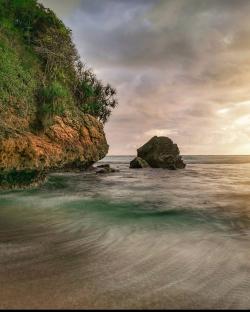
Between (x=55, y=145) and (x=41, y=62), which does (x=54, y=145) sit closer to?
(x=55, y=145)

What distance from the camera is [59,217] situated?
344 inches

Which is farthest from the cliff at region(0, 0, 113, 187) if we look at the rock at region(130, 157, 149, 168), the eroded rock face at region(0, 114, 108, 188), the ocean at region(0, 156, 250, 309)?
the rock at region(130, 157, 149, 168)

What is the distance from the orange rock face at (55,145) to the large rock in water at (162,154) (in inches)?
642

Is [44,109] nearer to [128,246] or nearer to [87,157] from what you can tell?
[87,157]

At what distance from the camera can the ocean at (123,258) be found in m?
3.58

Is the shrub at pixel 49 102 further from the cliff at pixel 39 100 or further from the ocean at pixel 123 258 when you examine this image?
the ocean at pixel 123 258

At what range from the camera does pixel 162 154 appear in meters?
39.8

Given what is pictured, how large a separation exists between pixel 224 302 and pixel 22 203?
848 centimetres

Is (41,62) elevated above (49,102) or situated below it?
above

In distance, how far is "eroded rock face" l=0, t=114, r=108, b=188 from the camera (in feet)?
40.7

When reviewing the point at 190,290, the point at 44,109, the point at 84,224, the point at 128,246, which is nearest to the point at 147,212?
the point at 84,224

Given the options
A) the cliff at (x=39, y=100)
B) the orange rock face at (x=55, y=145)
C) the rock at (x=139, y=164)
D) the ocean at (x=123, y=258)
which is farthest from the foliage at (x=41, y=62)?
the rock at (x=139, y=164)

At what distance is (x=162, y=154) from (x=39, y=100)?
84.2 feet

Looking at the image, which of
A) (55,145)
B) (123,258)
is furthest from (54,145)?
(123,258)
